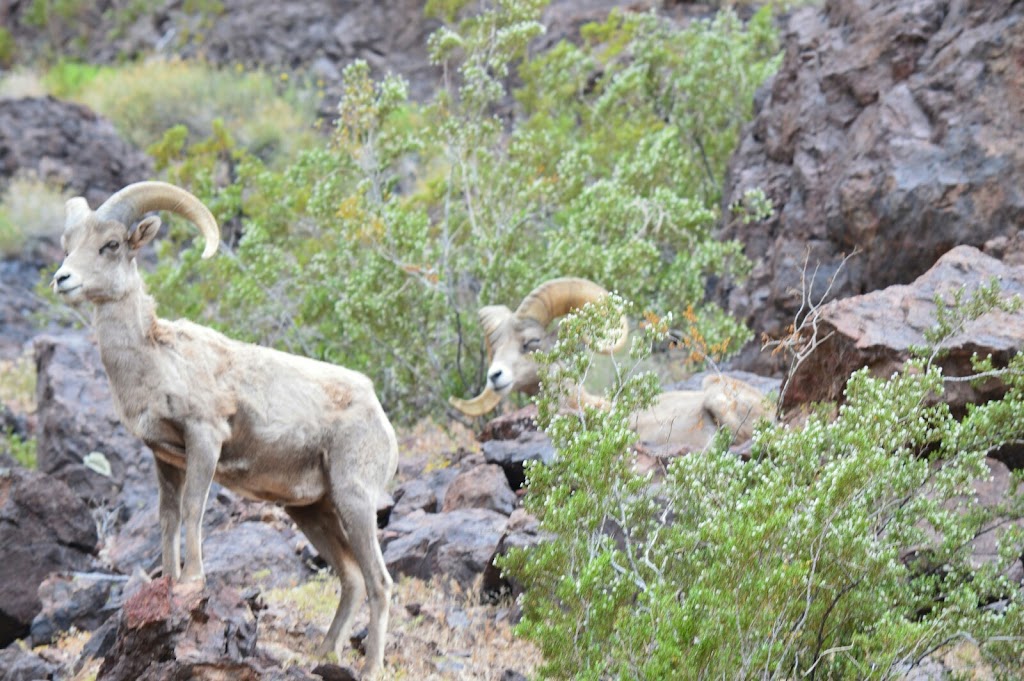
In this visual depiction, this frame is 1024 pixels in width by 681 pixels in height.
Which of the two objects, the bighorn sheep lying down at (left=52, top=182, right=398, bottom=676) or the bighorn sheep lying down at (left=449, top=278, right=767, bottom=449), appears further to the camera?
the bighorn sheep lying down at (left=449, top=278, right=767, bottom=449)

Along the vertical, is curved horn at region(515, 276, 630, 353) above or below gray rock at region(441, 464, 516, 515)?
above

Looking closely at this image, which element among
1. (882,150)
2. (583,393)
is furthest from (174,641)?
(882,150)

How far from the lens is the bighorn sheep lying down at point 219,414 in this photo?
6266 millimetres

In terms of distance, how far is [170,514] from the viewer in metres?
6.53

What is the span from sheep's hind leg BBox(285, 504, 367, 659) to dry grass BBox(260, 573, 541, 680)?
126mm

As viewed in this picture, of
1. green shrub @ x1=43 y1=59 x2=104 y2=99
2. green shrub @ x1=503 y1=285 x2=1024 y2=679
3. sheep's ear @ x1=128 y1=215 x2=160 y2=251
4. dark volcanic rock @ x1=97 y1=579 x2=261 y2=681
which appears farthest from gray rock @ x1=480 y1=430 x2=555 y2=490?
green shrub @ x1=43 y1=59 x2=104 y2=99

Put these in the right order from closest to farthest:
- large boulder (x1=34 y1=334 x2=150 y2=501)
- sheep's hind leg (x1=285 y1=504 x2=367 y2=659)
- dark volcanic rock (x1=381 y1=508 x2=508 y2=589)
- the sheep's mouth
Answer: sheep's hind leg (x1=285 y1=504 x2=367 y2=659) < dark volcanic rock (x1=381 y1=508 x2=508 y2=589) < the sheep's mouth < large boulder (x1=34 y1=334 x2=150 y2=501)

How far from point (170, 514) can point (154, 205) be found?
60.2 inches

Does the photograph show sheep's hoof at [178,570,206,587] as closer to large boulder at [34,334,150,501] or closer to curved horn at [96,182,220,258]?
curved horn at [96,182,220,258]

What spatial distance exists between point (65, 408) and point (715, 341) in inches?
232

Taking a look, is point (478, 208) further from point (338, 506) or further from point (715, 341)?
point (338, 506)

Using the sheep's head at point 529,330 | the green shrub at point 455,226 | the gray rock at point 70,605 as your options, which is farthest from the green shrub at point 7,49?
the gray rock at point 70,605

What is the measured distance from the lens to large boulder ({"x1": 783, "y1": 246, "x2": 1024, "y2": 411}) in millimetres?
7133

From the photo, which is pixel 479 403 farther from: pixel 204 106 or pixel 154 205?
pixel 204 106
